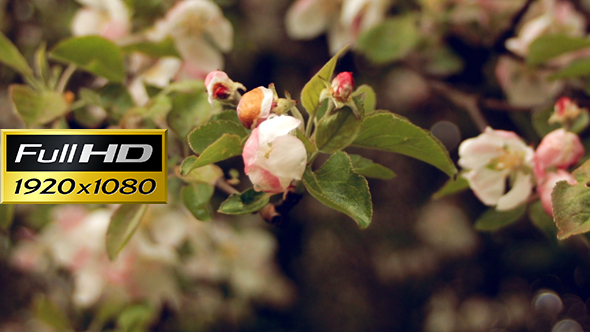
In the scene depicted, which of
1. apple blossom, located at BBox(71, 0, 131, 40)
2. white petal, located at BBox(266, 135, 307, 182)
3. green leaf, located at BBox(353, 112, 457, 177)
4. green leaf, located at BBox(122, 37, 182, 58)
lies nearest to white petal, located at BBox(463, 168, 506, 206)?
green leaf, located at BBox(353, 112, 457, 177)

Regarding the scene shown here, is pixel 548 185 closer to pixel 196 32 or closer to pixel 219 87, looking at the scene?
pixel 219 87

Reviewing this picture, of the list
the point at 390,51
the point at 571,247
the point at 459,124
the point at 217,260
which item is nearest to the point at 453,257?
the point at 571,247

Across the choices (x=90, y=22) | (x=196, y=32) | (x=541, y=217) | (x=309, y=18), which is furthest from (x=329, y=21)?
(x=541, y=217)

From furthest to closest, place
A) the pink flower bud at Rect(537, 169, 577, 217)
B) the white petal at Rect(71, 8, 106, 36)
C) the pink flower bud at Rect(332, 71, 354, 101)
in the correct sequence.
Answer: the white petal at Rect(71, 8, 106, 36)
the pink flower bud at Rect(537, 169, 577, 217)
the pink flower bud at Rect(332, 71, 354, 101)

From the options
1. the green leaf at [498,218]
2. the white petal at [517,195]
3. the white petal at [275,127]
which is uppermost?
the white petal at [275,127]

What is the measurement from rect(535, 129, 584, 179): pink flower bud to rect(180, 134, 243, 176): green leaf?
253mm

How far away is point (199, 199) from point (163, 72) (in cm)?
23

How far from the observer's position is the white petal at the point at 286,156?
0.89ft

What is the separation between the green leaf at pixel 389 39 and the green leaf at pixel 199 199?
1.18 ft

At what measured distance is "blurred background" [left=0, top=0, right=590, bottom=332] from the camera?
662mm

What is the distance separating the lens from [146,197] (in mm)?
429

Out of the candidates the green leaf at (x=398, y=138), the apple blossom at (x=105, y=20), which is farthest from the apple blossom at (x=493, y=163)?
the apple blossom at (x=105, y=20)

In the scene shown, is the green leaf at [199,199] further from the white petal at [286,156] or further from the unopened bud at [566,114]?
the unopened bud at [566,114]

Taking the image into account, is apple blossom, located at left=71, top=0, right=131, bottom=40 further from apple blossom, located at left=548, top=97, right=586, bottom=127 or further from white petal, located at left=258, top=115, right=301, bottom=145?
apple blossom, located at left=548, top=97, right=586, bottom=127
